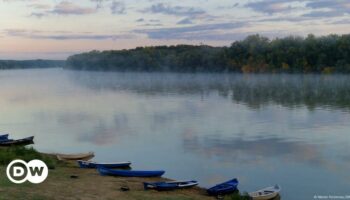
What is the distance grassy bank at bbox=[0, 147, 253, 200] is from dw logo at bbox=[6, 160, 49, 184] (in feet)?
0.86

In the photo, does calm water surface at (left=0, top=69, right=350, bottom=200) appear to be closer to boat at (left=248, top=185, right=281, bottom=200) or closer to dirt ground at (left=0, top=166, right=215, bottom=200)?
boat at (left=248, top=185, right=281, bottom=200)

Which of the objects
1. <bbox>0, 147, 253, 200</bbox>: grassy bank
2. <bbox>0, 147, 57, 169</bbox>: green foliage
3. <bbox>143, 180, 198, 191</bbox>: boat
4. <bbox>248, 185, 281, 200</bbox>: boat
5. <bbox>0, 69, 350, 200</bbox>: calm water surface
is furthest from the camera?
<bbox>0, 69, 350, 200</bbox>: calm water surface

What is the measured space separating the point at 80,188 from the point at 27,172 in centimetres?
284

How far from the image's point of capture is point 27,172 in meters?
20.0

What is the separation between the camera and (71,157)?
28.3 m

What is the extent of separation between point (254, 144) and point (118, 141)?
10529 millimetres

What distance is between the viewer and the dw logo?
18.6 meters

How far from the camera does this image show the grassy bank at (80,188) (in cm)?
1669

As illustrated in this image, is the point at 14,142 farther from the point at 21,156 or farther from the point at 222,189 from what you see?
the point at 222,189

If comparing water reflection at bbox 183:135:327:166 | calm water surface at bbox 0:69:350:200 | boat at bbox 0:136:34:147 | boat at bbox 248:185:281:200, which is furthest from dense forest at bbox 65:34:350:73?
boat at bbox 248:185:281:200

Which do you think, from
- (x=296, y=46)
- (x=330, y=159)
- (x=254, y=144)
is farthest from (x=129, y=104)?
(x=296, y=46)

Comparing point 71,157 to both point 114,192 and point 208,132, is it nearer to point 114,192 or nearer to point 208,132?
point 114,192

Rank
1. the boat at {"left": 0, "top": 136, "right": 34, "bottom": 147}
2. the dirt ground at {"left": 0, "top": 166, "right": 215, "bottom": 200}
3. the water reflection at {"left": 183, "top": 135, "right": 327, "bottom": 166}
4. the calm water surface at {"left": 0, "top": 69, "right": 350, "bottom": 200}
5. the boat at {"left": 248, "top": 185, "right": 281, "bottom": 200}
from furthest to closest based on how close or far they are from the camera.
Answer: the boat at {"left": 0, "top": 136, "right": 34, "bottom": 147} → the water reflection at {"left": 183, "top": 135, "right": 327, "bottom": 166} → the calm water surface at {"left": 0, "top": 69, "right": 350, "bottom": 200} → the boat at {"left": 248, "top": 185, "right": 281, "bottom": 200} → the dirt ground at {"left": 0, "top": 166, "right": 215, "bottom": 200}

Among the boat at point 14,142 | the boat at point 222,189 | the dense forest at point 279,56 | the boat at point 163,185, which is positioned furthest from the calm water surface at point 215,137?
the dense forest at point 279,56
